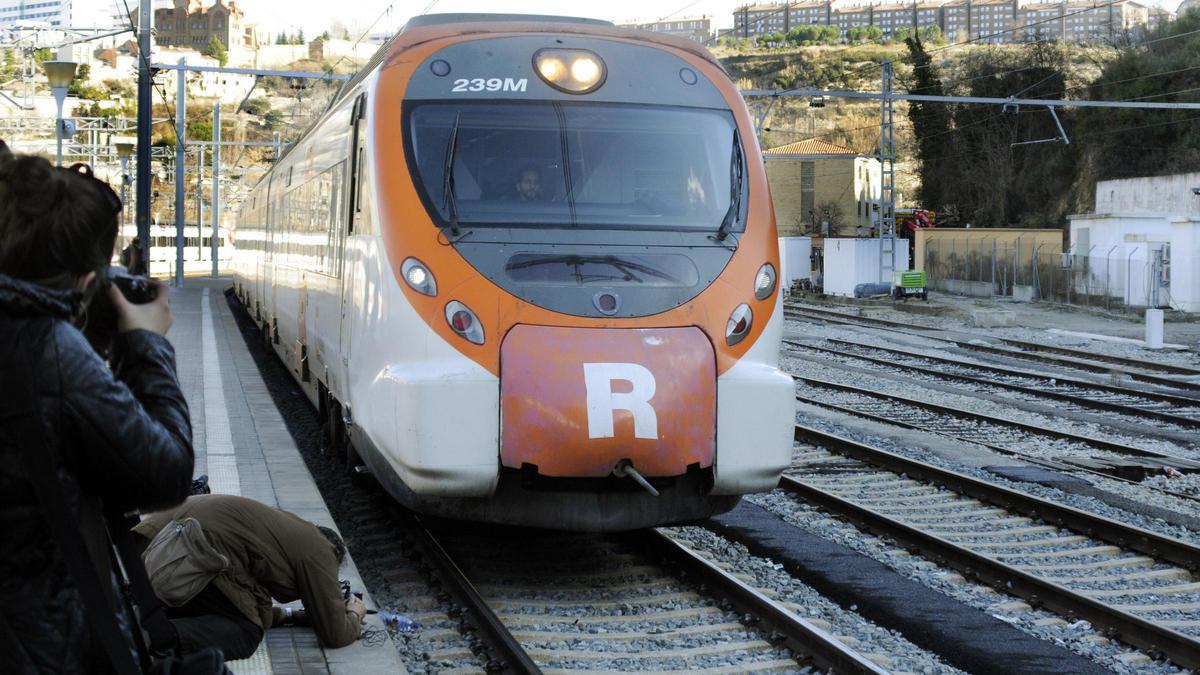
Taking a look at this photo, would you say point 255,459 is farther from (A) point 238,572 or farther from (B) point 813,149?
(B) point 813,149

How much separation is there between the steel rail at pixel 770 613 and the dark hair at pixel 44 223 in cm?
376

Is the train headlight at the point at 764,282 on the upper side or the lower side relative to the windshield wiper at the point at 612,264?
lower

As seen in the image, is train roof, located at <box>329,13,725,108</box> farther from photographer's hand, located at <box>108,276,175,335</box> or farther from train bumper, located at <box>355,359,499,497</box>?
photographer's hand, located at <box>108,276,175,335</box>

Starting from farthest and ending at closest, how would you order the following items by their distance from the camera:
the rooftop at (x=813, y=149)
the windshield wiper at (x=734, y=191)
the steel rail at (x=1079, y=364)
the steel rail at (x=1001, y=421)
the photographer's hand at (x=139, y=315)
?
the rooftop at (x=813, y=149) → the steel rail at (x=1079, y=364) → the steel rail at (x=1001, y=421) → the windshield wiper at (x=734, y=191) → the photographer's hand at (x=139, y=315)

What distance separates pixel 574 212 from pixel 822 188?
74.0 m

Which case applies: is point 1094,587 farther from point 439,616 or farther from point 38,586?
point 38,586

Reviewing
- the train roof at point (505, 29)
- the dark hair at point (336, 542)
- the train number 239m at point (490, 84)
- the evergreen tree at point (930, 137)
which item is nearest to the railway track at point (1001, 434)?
the train roof at point (505, 29)

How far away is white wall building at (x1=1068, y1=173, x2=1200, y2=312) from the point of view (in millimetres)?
33312

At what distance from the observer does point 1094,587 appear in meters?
7.43

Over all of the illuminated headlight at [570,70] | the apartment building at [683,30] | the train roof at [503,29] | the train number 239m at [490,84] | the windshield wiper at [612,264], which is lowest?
the windshield wiper at [612,264]

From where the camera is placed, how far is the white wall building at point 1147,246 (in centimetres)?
3331

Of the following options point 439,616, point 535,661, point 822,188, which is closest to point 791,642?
point 535,661

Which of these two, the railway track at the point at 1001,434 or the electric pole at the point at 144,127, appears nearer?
the railway track at the point at 1001,434

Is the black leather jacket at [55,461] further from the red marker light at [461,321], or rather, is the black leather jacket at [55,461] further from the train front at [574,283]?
the red marker light at [461,321]
